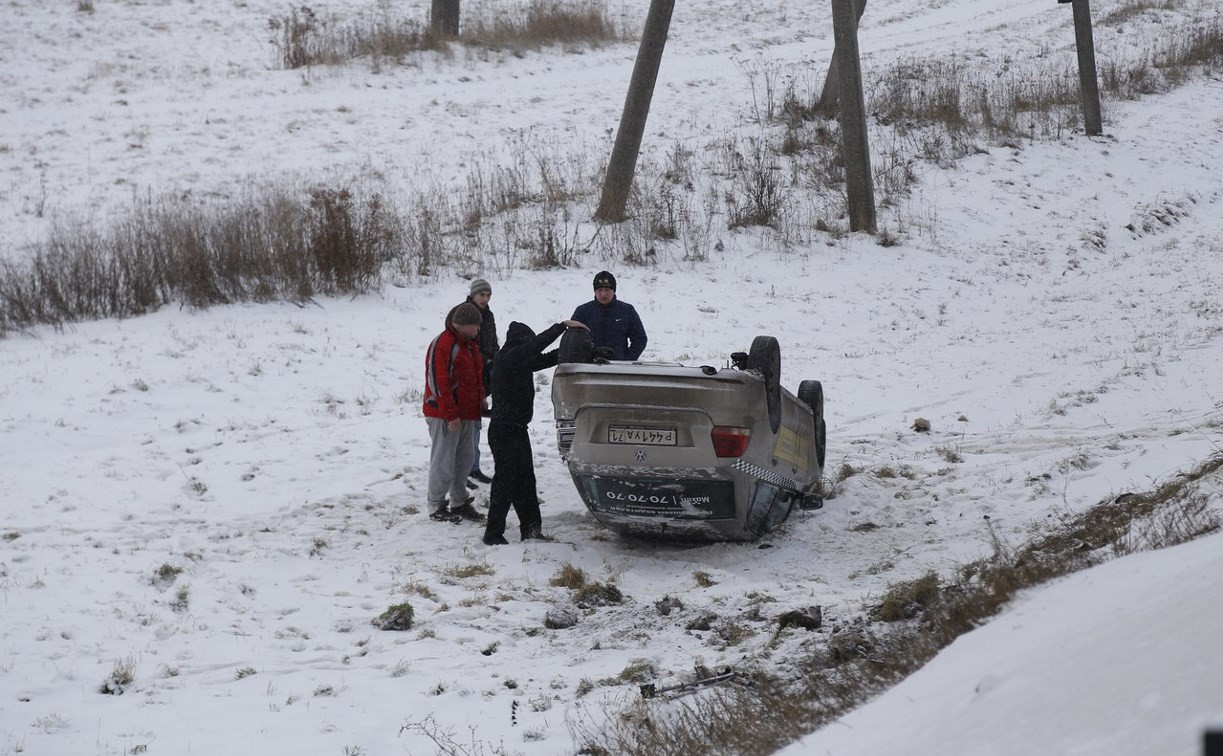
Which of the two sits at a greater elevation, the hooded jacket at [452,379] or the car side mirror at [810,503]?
the hooded jacket at [452,379]

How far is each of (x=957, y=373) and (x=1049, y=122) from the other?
530 inches

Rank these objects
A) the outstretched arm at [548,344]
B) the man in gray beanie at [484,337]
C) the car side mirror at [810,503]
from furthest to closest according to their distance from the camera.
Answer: the man in gray beanie at [484,337] < the car side mirror at [810,503] < the outstretched arm at [548,344]

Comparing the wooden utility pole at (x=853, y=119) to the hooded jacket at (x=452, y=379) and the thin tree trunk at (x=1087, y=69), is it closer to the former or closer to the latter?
the thin tree trunk at (x=1087, y=69)

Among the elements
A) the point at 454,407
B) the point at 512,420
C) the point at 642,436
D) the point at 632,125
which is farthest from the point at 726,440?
the point at 632,125

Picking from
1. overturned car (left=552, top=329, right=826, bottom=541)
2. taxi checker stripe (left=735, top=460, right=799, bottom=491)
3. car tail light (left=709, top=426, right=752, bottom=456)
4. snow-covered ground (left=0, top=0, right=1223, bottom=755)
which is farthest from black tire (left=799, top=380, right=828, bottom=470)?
car tail light (left=709, top=426, right=752, bottom=456)

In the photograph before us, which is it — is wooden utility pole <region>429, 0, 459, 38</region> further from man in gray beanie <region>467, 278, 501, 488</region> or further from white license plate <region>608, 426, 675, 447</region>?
white license plate <region>608, 426, 675, 447</region>

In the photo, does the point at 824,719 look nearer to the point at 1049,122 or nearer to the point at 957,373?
the point at 957,373

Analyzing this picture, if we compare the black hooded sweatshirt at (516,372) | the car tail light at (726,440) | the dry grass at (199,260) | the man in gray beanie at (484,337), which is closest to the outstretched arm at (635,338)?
the man in gray beanie at (484,337)

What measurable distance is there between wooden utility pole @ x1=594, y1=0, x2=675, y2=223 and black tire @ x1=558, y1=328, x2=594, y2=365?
9800 mm

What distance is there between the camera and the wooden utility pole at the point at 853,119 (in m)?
17.8

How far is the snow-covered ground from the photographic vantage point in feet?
17.1

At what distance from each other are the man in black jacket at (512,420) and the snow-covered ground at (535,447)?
421 mm

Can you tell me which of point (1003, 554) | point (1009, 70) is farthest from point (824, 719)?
point (1009, 70)

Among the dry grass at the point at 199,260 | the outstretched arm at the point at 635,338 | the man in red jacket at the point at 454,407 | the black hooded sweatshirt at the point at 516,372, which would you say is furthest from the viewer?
the dry grass at the point at 199,260
